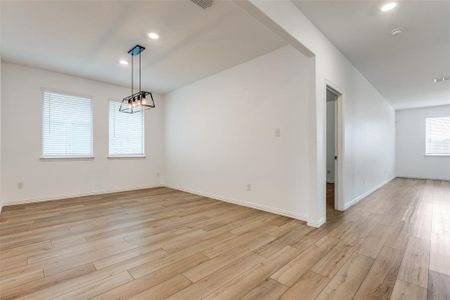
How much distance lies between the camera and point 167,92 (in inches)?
239

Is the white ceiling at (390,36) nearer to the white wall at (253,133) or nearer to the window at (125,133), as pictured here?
the white wall at (253,133)

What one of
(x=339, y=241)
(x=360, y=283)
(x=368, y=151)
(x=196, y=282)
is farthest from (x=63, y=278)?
(x=368, y=151)

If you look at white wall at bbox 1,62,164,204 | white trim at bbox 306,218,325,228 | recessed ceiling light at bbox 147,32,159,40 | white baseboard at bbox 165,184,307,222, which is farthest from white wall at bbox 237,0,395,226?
white wall at bbox 1,62,164,204

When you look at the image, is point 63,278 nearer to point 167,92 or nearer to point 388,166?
point 167,92

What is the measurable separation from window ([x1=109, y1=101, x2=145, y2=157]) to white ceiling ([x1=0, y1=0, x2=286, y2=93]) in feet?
4.17

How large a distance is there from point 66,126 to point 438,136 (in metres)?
11.3

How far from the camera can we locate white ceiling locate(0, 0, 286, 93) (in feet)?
8.16

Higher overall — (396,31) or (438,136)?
(396,31)

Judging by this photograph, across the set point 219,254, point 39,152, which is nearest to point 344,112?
point 219,254

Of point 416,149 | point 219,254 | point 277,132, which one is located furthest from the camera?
point 416,149

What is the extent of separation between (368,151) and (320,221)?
294 centimetres

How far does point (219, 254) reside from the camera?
7.16 feet

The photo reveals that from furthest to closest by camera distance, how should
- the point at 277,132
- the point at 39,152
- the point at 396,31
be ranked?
the point at 39,152
the point at 277,132
the point at 396,31

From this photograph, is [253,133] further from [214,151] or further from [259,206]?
[259,206]
